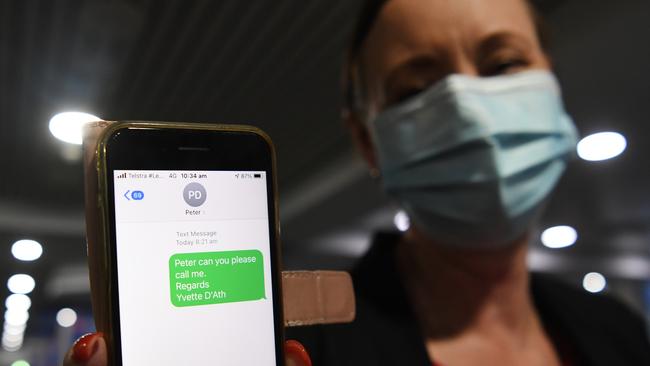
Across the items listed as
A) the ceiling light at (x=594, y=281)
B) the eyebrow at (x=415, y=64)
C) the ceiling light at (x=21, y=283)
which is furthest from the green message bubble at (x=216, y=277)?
the ceiling light at (x=594, y=281)

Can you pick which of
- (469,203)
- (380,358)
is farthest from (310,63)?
(380,358)

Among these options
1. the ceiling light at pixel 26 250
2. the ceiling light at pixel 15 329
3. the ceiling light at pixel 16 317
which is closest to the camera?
the ceiling light at pixel 26 250

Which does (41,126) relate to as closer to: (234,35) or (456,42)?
(234,35)

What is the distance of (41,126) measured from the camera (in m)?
1.74

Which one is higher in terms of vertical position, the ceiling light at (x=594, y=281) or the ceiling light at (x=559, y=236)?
the ceiling light at (x=559, y=236)

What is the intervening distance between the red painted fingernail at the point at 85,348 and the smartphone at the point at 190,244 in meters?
0.01

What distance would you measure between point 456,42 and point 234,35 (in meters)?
0.86

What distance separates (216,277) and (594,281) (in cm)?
521

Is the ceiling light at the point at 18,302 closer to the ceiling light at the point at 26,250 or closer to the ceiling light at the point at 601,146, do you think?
the ceiling light at the point at 26,250

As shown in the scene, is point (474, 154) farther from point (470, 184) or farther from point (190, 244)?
point (190, 244)

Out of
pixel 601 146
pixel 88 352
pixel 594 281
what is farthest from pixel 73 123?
pixel 594 281

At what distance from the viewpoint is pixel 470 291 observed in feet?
1.84

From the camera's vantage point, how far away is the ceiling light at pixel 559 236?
344 cm

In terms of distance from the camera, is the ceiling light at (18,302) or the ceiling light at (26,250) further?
the ceiling light at (18,302)
